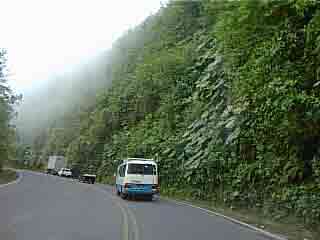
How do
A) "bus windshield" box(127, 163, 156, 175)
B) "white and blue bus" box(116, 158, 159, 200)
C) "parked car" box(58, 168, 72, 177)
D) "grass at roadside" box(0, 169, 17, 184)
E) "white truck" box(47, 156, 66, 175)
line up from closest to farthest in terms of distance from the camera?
"white and blue bus" box(116, 158, 159, 200)
"bus windshield" box(127, 163, 156, 175)
"grass at roadside" box(0, 169, 17, 184)
"parked car" box(58, 168, 72, 177)
"white truck" box(47, 156, 66, 175)

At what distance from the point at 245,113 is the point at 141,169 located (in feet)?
22.2

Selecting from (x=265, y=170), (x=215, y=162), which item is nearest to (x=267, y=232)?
(x=265, y=170)

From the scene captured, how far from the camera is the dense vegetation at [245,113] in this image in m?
16.7

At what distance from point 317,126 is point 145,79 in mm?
41533

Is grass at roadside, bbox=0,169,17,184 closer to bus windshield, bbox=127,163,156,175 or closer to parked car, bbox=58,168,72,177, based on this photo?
parked car, bbox=58,168,72,177

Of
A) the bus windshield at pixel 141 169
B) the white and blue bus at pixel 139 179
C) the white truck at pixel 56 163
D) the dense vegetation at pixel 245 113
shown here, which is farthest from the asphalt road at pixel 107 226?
the white truck at pixel 56 163

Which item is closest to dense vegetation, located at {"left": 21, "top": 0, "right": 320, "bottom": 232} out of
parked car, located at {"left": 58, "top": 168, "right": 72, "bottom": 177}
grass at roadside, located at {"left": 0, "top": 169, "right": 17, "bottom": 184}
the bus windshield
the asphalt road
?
the bus windshield

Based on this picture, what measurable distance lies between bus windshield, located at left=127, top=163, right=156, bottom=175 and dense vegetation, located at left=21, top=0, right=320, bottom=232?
10.7ft

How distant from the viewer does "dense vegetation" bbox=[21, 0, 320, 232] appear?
16672 mm

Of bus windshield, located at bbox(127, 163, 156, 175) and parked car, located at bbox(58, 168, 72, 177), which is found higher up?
parked car, located at bbox(58, 168, 72, 177)

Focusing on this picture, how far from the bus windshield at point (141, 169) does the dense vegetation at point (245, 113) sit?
10.7 feet

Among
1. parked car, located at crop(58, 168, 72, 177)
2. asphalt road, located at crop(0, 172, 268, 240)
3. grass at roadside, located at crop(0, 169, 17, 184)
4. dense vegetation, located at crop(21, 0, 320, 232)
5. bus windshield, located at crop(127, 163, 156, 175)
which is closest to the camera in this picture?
asphalt road, located at crop(0, 172, 268, 240)

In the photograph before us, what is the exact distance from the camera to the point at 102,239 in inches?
431

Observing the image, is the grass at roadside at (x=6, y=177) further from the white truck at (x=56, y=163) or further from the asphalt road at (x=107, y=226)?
the asphalt road at (x=107, y=226)
